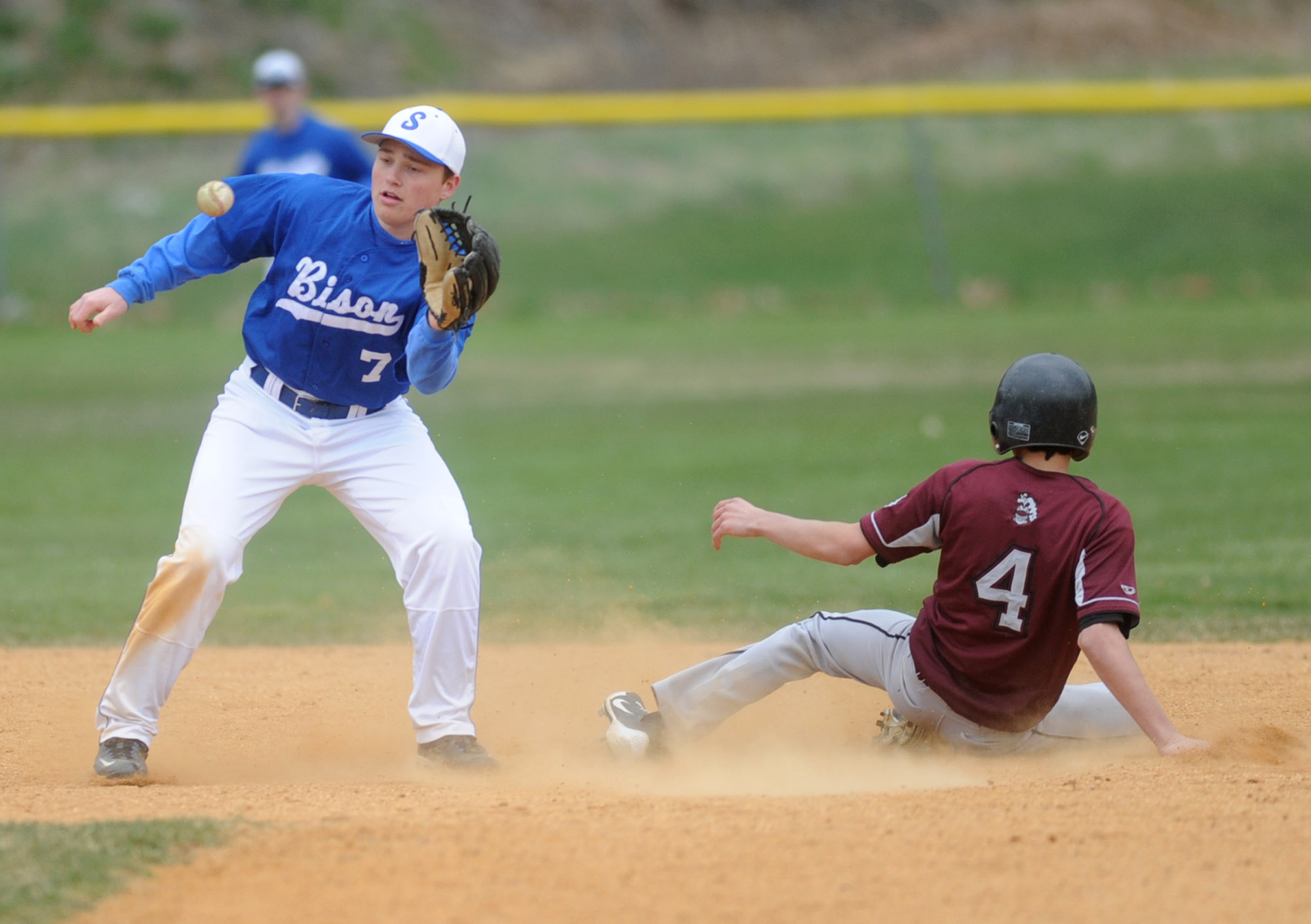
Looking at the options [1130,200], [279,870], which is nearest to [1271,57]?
[1130,200]

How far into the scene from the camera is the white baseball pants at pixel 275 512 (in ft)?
13.7

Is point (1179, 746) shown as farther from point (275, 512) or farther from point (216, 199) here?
point (216, 199)

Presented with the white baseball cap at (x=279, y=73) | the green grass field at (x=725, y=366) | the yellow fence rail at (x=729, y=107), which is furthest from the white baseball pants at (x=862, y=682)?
the yellow fence rail at (x=729, y=107)

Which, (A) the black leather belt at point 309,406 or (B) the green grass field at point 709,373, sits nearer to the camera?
(A) the black leather belt at point 309,406

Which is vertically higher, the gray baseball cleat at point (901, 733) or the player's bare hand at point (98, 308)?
the player's bare hand at point (98, 308)

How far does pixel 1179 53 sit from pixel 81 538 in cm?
1940

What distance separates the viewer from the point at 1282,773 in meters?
3.80

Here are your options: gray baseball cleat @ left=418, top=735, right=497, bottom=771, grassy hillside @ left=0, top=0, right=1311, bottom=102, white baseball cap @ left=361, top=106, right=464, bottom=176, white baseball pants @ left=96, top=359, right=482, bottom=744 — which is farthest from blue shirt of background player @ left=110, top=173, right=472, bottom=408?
grassy hillside @ left=0, top=0, right=1311, bottom=102

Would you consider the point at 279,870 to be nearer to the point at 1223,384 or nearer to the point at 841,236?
the point at 1223,384

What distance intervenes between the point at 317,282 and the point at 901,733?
211cm

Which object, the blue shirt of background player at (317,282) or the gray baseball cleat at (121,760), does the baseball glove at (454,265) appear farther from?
the gray baseball cleat at (121,760)

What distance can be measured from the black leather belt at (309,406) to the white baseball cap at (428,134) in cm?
76

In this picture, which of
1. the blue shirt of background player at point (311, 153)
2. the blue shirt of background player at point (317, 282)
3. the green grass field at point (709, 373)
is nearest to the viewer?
the blue shirt of background player at point (317, 282)

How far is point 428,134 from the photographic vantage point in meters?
4.35
